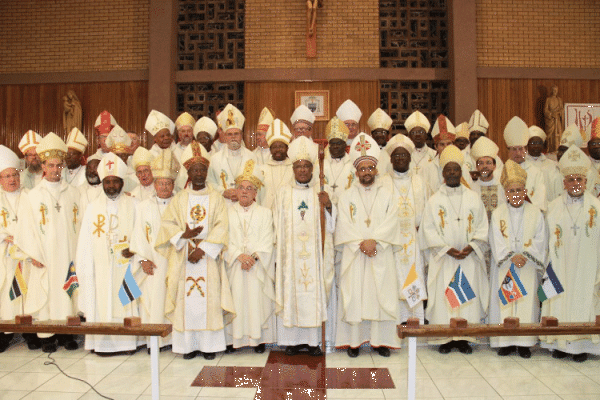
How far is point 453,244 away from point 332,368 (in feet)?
5.91

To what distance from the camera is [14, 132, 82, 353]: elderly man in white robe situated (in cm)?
585

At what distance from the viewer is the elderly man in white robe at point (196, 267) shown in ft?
17.5

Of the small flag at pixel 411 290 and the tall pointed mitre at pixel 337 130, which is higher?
the tall pointed mitre at pixel 337 130

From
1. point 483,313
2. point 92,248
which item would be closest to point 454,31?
point 483,313

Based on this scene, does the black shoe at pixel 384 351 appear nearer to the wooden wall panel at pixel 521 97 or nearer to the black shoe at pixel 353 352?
the black shoe at pixel 353 352

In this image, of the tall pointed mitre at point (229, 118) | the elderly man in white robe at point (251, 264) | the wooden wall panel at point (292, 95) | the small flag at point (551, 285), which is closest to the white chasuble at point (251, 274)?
the elderly man in white robe at point (251, 264)

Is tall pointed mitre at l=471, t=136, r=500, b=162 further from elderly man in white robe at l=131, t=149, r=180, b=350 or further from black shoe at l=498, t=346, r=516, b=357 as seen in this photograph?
elderly man in white robe at l=131, t=149, r=180, b=350

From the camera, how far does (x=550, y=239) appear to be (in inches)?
218

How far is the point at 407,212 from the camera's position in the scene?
5.96 m

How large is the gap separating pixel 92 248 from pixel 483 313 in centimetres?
431

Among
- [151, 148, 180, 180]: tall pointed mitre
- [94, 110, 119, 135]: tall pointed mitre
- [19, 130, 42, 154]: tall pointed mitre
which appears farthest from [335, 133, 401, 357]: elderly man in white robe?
[94, 110, 119, 135]: tall pointed mitre

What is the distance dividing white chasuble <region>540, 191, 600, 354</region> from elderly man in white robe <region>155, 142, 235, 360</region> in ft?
11.0

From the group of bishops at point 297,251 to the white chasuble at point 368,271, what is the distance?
0.01 m

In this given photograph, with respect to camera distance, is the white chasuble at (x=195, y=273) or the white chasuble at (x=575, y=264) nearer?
the white chasuble at (x=195, y=273)
